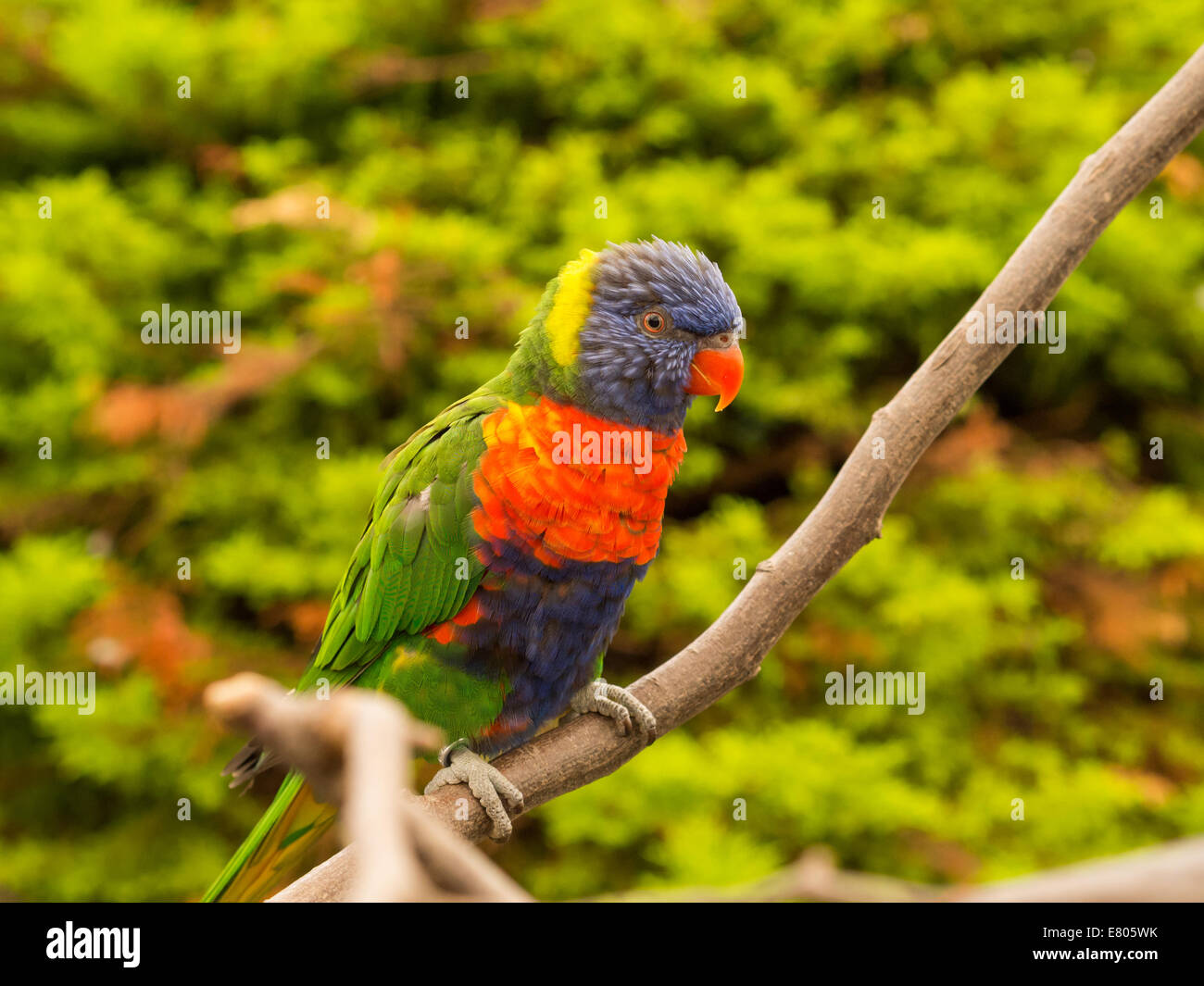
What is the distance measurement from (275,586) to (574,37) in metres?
2.02

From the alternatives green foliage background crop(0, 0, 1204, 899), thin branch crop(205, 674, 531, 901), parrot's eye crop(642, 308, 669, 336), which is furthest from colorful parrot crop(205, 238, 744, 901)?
green foliage background crop(0, 0, 1204, 899)

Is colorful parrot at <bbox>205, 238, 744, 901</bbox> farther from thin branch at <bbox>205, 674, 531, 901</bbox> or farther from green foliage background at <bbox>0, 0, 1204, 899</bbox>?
green foliage background at <bbox>0, 0, 1204, 899</bbox>

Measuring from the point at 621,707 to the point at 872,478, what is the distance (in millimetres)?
522

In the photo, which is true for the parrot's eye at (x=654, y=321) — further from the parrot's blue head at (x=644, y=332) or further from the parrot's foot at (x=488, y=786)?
the parrot's foot at (x=488, y=786)

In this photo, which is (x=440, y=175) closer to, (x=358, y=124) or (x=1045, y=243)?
(x=358, y=124)

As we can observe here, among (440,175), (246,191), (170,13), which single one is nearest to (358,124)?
(440,175)

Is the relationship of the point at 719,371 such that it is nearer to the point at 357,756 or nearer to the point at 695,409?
the point at 357,756

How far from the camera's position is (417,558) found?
1546 millimetres

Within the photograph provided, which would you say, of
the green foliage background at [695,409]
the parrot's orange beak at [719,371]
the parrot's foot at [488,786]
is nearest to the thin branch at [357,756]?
the parrot's foot at [488,786]

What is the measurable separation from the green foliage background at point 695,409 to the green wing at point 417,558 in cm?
125

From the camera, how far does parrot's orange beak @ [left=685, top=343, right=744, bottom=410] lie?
1.49 meters

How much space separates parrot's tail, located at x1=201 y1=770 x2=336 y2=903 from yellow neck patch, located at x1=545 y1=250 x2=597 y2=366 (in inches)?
29.9

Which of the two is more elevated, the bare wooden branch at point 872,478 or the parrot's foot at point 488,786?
the bare wooden branch at point 872,478

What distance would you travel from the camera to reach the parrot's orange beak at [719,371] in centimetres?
149
